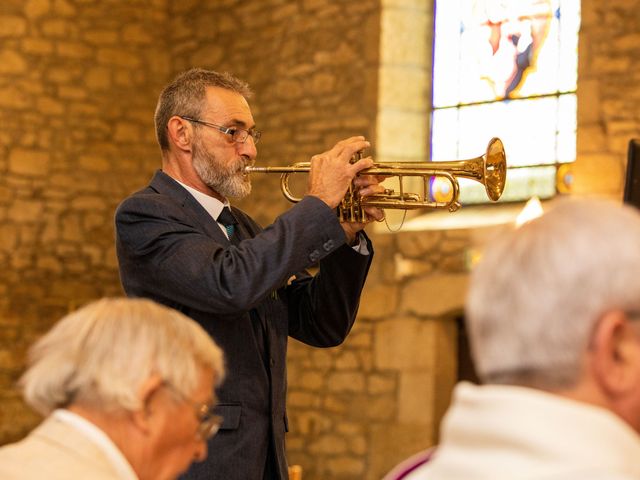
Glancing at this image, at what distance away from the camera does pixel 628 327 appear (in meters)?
1.30

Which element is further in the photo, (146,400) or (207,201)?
(207,201)

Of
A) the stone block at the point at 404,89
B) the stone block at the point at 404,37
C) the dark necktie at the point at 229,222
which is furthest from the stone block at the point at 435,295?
the dark necktie at the point at 229,222

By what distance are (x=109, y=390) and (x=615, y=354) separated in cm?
78

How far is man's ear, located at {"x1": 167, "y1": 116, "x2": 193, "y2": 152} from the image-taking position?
3219 mm

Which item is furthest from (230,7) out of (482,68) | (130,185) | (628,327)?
(628,327)

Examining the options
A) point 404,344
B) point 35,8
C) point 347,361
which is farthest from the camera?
point 35,8

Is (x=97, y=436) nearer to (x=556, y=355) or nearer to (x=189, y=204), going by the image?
(x=556, y=355)

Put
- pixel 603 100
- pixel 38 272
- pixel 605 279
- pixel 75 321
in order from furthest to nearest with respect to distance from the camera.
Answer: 1. pixel 38 272
2. pixel 603 100
3. pixel 75 321
4. pixel 605 279

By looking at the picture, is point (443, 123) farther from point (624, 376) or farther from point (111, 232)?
point (624, 376)

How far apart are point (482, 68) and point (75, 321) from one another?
5741 mm

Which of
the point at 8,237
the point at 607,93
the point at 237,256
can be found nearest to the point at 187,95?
the point at 237,256

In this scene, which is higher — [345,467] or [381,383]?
[381,383]

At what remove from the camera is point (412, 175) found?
3289 millimetres

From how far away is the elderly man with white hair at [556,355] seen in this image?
1.23 metres
